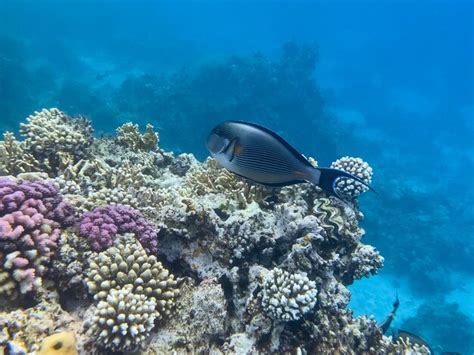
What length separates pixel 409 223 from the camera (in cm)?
2180

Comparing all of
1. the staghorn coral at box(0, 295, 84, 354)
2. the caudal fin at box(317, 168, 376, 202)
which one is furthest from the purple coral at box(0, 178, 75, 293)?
the caudal fin at box(317, 168, 376, 202)

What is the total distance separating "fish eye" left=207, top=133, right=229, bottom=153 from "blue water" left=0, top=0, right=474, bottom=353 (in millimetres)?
15106

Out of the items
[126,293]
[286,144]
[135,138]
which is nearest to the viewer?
[286,144]

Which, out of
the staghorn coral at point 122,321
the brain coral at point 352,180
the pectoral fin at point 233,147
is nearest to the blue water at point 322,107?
the brain coral at point 352,180

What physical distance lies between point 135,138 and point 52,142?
1820 millimetres

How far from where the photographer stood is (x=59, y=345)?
2.75 meters

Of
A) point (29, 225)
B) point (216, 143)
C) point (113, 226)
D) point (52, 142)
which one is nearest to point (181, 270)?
point (113, 226)

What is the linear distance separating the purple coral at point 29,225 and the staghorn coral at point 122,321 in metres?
0.75

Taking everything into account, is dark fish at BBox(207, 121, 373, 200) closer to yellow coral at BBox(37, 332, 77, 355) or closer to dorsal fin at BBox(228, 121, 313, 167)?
dorsal fin at BBox(228, 121, 313, 167)

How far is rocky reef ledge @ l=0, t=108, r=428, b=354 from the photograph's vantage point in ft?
10.4

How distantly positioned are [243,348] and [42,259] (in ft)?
7.07

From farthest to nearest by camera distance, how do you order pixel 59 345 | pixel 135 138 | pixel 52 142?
1. pixel 135 138
2. pixel 52 142
3. pixel 59 345

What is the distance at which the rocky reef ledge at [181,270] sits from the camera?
3.17 meters

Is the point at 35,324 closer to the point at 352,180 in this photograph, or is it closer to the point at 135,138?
the point at 352,180
